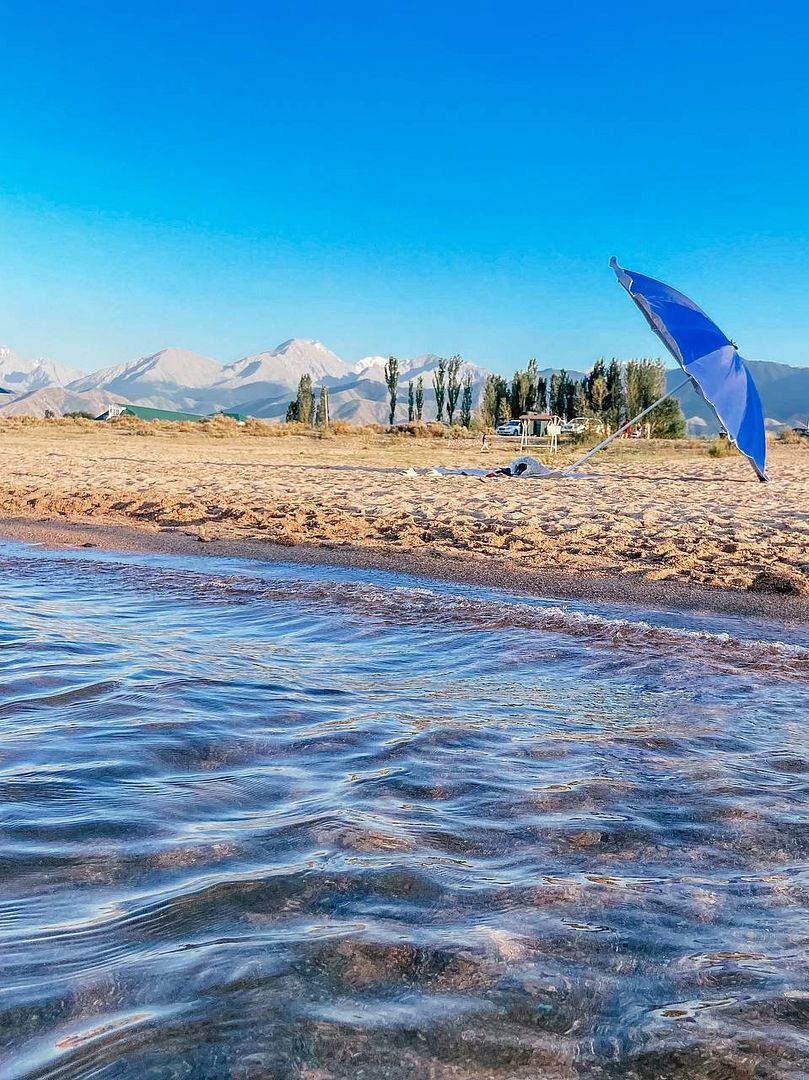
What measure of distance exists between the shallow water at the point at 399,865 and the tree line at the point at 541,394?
4471 cm

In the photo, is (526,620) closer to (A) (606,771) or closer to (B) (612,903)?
(A) (606,771)

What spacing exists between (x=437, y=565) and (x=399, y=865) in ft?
21.8

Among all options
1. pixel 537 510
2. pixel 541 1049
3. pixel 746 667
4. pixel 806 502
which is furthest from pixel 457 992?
pixel 806 502

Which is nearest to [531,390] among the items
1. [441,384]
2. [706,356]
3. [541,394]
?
[541,394]

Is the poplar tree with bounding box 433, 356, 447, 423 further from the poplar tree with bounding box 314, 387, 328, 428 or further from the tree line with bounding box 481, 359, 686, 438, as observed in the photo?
the poplar tree with bounding box 314, 387, 328, 428

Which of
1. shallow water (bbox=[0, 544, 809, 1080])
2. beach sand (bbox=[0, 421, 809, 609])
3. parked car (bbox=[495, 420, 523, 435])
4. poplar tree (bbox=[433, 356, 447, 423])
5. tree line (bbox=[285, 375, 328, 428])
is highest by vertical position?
poplar tree (bbox=[433, 356, 447, 423])

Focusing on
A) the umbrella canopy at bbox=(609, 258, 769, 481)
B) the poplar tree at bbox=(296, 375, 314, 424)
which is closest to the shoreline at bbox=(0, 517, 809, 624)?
the umbrella canopy at bbox=(609, 258, 769, 481)

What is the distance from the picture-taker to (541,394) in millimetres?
67250

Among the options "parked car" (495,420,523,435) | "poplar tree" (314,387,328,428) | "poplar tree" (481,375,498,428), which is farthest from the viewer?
"poplar tree" (481,375,498,428)

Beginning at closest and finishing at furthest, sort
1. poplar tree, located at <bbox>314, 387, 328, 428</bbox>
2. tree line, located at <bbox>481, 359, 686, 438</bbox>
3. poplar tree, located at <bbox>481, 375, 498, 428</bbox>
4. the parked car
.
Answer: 1. poplar tree, located at <bbox>314, 387, 328, 428</bbox>
2. the parked car
3. tree line, located at <bbox>481, 359, 686, 438</bbox>
4. poplar tree, located at <bbox>481, 375, 498, 428</bbox>

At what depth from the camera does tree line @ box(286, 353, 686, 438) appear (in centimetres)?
5606

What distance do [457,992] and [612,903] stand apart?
1.92ft

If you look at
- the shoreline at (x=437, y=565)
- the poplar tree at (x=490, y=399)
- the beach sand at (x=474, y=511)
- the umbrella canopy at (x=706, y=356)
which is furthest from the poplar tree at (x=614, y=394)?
the shoreline at (x=437, y=565)

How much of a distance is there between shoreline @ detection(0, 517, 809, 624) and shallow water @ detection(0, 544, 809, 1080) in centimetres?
201
